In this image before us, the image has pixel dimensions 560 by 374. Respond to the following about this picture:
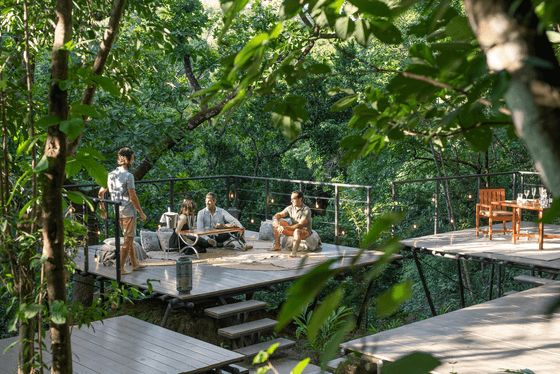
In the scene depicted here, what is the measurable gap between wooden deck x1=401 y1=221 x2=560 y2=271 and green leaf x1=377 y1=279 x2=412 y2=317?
6747mm

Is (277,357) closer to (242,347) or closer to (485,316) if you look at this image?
(242,347)

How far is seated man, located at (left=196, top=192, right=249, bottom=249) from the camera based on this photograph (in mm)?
7832

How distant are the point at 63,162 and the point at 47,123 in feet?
0.73

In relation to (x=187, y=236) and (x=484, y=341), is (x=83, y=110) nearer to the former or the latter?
(x=484, y=341)

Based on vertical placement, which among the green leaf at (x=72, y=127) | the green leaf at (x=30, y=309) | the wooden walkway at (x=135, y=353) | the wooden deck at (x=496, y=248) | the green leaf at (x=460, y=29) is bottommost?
the wooden walkway at (x=135, y=353)

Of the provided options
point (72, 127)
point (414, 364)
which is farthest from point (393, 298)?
point (72, 127)

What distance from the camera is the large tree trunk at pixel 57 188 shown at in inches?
52.3

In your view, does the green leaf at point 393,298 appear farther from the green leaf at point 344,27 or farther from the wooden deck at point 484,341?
the wooden deck at point 484,341

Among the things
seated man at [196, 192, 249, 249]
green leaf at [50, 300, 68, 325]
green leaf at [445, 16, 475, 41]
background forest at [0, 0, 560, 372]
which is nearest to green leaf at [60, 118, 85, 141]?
background forest at [0, 0, 560, 372]

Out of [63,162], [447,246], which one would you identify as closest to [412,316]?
[447,246]

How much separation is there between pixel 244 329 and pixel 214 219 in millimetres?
2216

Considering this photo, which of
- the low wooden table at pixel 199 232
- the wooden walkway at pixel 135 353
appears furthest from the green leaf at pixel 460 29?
the low wooden table at pixel 199 232

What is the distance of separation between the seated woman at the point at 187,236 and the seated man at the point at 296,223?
1156 millimetres

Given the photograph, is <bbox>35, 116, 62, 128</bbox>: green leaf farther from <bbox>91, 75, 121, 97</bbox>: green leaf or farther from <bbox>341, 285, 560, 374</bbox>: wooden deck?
<bbox>341, 285, 560, 374</bbox>: wooden deck
